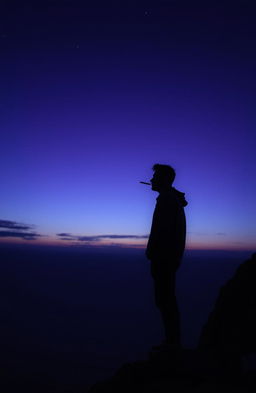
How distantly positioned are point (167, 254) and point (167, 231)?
40cm

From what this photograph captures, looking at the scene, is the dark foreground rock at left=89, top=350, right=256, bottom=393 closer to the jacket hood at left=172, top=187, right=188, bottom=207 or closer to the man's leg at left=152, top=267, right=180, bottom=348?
the man's leg at left=152, top=267, right=180, bottom=348

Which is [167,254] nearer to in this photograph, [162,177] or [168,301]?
[168,301]

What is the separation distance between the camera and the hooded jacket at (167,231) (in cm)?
529

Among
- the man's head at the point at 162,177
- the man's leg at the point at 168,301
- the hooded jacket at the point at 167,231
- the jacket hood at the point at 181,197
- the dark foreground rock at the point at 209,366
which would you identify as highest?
the man's head at the point at 162,177

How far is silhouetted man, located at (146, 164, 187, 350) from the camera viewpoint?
17.4 feet

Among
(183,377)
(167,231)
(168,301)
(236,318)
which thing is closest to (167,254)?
(167,231)

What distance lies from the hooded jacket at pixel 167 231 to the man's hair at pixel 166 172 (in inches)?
15.5

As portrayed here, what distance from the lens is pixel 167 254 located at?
527cm

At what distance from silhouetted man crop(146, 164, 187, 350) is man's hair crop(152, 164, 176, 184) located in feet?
1.53

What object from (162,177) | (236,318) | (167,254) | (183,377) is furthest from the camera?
(236,318)

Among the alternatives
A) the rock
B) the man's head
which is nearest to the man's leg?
the man's head

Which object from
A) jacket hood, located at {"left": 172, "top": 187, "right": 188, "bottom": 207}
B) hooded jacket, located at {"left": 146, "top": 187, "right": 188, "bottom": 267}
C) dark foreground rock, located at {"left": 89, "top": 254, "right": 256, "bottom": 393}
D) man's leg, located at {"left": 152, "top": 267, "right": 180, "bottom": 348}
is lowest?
dark foreground rock, located at {"left": 89, "top": 254, "right": 256, "bottom": 393}

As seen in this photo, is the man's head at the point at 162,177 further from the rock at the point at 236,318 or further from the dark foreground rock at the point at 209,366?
the rock at the point at 236,318

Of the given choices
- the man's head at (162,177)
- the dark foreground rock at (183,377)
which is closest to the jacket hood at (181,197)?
the man's head at (162,177)
